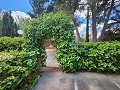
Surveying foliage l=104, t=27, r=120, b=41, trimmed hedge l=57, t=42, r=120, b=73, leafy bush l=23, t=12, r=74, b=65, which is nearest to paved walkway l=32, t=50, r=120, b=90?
trimmed hedge l=57, t=42, r=120, b=73

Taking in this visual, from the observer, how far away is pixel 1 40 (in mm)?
11016

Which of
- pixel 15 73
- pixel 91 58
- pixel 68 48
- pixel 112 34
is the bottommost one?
pixel 91 58

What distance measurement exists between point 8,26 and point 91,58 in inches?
700

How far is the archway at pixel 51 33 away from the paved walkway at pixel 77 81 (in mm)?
952

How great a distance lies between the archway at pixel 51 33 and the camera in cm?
725

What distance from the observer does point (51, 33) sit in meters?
7.45

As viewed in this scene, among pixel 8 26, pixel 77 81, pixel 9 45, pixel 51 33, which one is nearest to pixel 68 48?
pixel 51 33

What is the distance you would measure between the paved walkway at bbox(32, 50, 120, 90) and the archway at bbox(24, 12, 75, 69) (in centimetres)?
95

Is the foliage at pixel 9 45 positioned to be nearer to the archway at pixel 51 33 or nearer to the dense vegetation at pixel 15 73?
the archway at pixel 51 33

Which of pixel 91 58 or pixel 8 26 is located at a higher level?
pixel 8 26

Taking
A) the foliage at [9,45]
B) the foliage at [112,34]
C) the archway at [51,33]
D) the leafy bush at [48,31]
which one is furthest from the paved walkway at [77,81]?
the foliage at [112,34]

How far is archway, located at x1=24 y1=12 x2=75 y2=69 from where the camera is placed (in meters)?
7.25

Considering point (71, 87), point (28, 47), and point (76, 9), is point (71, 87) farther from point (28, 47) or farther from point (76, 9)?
point (76, 9)

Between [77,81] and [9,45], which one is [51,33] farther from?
[9,45]
